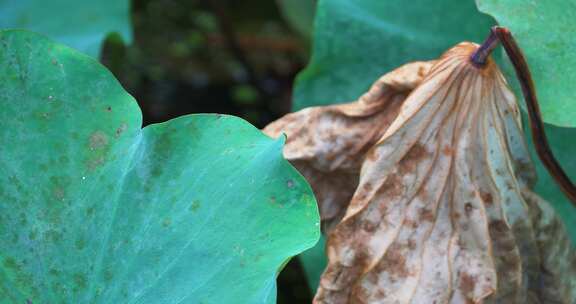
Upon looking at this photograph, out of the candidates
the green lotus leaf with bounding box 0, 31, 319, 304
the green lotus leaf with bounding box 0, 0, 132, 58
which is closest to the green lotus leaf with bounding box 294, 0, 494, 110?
the green lotus leaf with bounding box 0, 0, 132, 58

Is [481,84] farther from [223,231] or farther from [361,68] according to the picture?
[361,68]

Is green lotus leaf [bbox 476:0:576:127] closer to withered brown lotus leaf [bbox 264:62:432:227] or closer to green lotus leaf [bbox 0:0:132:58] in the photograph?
withered brown lotus leaf [bbox 264:62:432:227]

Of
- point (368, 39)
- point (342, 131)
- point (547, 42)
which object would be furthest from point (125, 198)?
point (368, 39)

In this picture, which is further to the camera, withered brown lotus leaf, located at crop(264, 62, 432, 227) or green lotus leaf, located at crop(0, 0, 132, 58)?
green lotus leaf, located at crop(0, 0, 132, 58)

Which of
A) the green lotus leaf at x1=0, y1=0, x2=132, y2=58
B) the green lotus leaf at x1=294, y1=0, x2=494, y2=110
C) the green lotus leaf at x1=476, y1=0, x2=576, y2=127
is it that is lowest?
the green lotus leaf at x1=0, y1=0, x2=132, y2=58

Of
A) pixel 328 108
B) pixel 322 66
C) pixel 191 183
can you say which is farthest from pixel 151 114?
pixel 191 183

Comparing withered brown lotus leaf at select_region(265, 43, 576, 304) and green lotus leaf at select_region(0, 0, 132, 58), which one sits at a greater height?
withered brown lotus leaf at select_region(265, 43, 576, 304)

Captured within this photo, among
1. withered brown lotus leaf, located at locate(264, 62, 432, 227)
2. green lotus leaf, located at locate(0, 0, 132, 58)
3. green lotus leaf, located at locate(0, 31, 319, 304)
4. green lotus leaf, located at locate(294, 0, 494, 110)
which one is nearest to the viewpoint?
green lotus leaf, located at locate(0, 31, 319, 304)

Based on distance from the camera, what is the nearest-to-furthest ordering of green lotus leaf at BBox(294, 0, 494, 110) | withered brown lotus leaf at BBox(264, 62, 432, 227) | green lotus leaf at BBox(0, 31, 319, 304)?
1. green lotus leaf at BBox(0, 31, 319, 304)
2. withered brown lotus leaf at BBox(264, 62, 432, 227)
3. green lotus leaf at BBox(294, 0, 494, 110)
